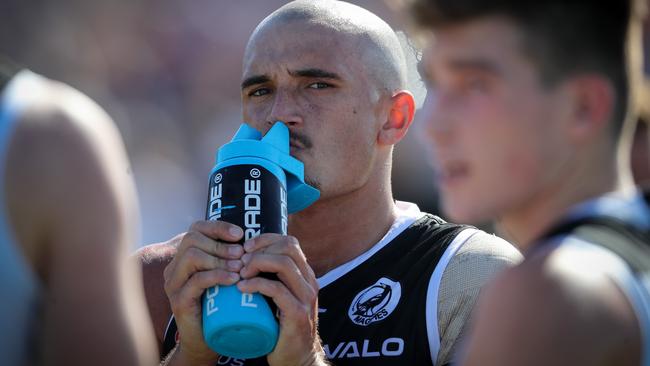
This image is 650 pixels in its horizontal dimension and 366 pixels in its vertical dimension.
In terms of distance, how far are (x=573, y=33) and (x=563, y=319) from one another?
2.01 ft

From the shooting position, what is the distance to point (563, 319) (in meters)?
1.58

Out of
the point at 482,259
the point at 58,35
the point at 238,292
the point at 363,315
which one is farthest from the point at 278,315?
the point at 58,35

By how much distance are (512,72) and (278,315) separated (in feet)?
3.73

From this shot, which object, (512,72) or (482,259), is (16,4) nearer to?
(482,259)

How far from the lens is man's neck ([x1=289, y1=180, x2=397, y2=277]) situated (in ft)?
11.8

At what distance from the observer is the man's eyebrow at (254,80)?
3.53 metres

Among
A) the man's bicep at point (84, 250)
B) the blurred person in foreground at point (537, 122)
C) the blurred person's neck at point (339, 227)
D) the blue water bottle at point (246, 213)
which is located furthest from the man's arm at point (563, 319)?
the blurred person's neck at point (339, 227)

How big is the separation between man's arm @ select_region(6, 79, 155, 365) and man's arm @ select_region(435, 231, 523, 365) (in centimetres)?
156

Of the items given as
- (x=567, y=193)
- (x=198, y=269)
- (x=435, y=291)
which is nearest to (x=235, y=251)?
(x=198, y=269)

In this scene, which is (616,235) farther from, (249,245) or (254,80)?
(254,80)

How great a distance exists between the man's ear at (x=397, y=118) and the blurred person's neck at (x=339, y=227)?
0.19m

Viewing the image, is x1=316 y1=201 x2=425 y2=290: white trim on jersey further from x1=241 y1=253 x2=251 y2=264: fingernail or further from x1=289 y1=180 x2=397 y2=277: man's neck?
x1=241 y1=253 x2=251 y2=264: fingernail

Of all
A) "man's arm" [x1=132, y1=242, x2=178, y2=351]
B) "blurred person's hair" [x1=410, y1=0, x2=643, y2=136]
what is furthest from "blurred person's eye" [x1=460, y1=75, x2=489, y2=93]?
"man's arm" [x1=132, y1=242, x2=178, y2=351]

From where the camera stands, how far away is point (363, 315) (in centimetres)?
324
